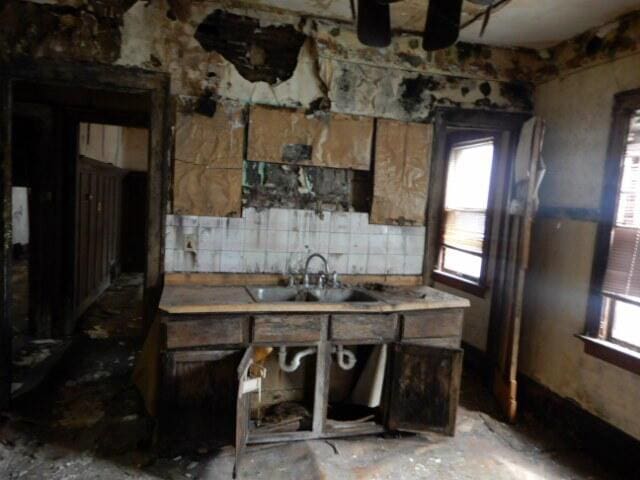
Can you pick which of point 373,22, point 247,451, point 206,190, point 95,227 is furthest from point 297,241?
point 95,227

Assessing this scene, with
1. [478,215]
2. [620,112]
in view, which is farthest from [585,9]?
[478,215]

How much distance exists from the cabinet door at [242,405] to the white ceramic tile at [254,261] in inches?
29.6

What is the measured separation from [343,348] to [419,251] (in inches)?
39.4

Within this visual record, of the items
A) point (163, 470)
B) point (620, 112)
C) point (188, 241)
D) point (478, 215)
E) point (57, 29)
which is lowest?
point (163, 470)

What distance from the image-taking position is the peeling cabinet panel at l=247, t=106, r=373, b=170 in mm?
2977

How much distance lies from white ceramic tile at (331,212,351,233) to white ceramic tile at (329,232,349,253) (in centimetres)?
3

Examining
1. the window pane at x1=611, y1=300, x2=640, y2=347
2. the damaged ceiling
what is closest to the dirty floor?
the window pane at x1=611, y1=300, x2=640, y2=347

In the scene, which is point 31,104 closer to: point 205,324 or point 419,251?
point 205,324

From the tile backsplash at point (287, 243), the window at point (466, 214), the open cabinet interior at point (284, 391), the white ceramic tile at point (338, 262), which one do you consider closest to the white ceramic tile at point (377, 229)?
the tile backsplash at point (287, 243)

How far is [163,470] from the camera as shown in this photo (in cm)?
238

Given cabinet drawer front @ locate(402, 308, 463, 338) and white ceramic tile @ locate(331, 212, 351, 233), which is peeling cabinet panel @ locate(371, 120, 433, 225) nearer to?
white ceramic tile @ locate(331, 212, 351, 233)

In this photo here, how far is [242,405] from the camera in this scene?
227cm

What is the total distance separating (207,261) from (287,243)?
22.3 inches

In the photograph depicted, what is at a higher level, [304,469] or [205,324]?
[205,324]
